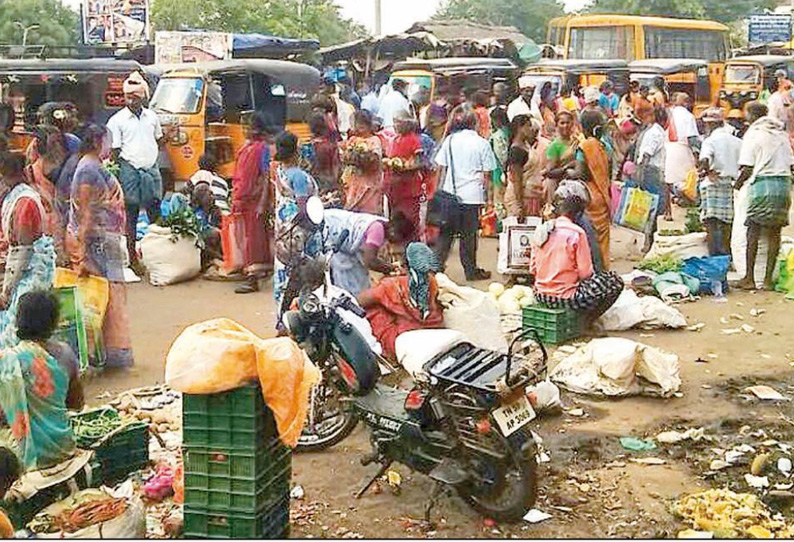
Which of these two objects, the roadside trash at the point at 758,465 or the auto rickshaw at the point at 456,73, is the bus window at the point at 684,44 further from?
the roadside trash at the point at 758,465

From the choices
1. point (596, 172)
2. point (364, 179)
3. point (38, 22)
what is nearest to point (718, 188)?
point (596, 172)

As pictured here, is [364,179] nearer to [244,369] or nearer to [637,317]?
[637,317]

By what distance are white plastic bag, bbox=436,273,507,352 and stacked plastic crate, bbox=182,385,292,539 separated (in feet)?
8.72

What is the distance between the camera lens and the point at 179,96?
14.6m

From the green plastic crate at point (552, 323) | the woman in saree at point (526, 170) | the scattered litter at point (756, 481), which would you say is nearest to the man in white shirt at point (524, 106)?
the woman in saree at point (526, 170)

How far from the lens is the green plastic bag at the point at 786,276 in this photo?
952 centimetres

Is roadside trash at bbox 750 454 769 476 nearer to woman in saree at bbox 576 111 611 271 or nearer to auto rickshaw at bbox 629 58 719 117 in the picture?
woman in saree at bbox 576 111 611 271

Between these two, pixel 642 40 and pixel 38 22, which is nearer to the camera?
pixel 642 40

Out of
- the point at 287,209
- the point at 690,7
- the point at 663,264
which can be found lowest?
the point at 663,264

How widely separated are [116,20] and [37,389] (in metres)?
22.7

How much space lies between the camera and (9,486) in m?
4.00

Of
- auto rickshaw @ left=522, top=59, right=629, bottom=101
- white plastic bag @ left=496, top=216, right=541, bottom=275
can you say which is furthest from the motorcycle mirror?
auto rickshaw @ left=522, top=59, right=629, bottom=101

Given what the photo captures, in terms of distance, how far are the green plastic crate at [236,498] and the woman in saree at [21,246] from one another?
7.56ft

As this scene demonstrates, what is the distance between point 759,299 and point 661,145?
101 inches
